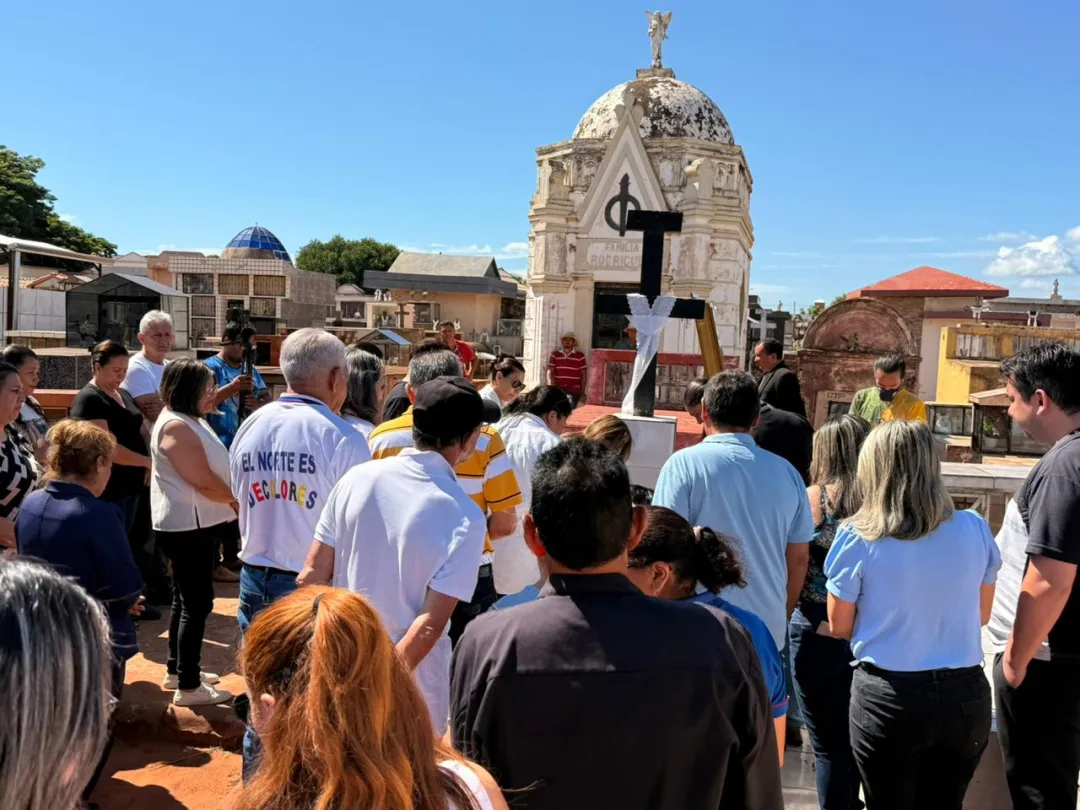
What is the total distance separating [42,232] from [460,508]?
50292 millimetres

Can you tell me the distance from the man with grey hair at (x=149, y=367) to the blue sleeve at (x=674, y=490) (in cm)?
406

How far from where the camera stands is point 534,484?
2.01 m

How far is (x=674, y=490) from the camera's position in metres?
3.53

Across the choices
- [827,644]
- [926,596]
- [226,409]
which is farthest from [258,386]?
[926,596]

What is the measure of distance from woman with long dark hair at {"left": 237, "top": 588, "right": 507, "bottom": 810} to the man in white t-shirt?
1.26 metres

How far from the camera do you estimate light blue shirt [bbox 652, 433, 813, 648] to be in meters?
3.36

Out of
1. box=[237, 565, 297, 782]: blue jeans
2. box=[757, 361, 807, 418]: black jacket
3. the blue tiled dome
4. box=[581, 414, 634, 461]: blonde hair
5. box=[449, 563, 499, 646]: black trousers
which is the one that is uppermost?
the blue tiled dome

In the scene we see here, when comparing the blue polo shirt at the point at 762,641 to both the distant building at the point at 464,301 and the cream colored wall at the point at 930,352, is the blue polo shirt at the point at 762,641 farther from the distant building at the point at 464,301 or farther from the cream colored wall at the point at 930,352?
the distant building at the point at 464,301

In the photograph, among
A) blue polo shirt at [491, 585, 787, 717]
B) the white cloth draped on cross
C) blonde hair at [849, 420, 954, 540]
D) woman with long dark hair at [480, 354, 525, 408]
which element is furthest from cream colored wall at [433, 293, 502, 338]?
blue polo shirt at [491, 585, 787, 717]

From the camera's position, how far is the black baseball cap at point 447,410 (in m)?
2.86

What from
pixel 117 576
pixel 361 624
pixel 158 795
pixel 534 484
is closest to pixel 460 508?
pixel 534 484

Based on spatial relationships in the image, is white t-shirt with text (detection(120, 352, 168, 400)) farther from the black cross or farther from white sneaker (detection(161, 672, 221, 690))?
the black cross

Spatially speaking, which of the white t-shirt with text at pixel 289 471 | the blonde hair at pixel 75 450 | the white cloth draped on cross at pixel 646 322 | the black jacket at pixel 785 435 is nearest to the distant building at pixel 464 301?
the white cloth draped on cross at pixel 646 322

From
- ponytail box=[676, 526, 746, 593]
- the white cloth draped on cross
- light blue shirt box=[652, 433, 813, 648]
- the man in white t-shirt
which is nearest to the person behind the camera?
ponytail box=[676, 526, 746, 593]
